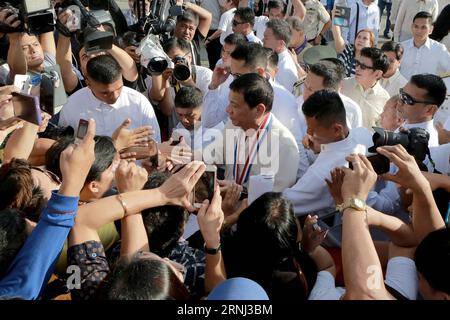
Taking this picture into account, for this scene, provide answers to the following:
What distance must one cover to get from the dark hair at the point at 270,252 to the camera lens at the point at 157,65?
203 centimetres

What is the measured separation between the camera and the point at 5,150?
2.62m

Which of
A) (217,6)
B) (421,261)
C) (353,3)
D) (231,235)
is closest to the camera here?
(421,261)

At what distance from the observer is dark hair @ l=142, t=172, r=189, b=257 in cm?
208

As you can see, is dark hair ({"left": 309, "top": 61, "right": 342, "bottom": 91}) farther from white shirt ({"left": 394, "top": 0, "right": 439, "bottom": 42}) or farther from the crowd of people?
white shirt ({"left": 394, "top": 0, "right": 439, "bottom": 42})

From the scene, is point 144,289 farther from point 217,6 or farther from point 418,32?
point 217,6

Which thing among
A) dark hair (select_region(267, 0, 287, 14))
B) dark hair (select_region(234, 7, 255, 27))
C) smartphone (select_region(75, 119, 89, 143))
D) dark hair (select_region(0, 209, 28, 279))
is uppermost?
smartphone (select_region(75, 119, 89, 143))

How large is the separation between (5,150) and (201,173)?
115 centimetres

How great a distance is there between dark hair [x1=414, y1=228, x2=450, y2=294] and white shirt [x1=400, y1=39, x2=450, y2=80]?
427cm

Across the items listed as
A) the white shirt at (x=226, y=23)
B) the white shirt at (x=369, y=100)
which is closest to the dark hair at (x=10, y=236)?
the white shirt at (x=369, y=100)

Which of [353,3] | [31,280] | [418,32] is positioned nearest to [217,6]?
[353,3]

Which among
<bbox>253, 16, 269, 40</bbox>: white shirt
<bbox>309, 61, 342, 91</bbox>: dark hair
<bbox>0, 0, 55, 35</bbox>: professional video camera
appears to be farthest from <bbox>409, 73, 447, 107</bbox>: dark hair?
<bbox>253, 16, 269, 40</bbox>: white shirt

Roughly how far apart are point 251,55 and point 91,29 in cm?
125

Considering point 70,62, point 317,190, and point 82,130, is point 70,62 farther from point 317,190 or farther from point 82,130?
point 317,190

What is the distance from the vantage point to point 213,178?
7.60 feet
